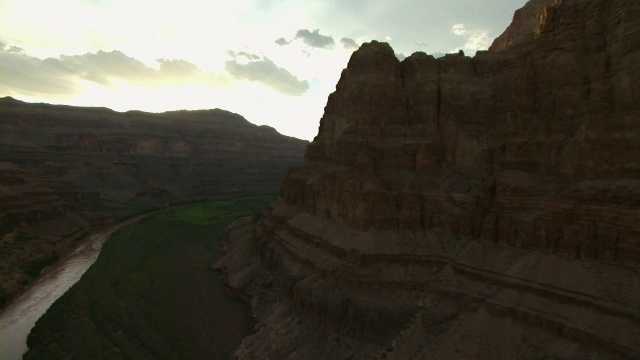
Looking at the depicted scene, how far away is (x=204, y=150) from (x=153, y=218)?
198 feet

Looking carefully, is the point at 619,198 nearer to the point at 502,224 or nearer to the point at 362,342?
the point at 502,224

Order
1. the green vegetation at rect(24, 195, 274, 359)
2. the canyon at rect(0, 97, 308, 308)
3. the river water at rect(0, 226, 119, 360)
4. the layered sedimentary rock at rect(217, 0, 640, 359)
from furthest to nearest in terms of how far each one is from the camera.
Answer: the canyon at rect(0, 97, 308, 308), the river water at rect(0, 226, 119, 360), the green vegetation at rect(24, 195, 274, 359), the layered sedimentary rock at rect(217, 0, 640, 359)

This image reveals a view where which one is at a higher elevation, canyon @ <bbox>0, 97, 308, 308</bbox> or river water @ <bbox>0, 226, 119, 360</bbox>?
canyon @ <bbox>0, 97, 308, 308</bbox>

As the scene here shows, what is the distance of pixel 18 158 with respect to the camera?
98375 millimetres

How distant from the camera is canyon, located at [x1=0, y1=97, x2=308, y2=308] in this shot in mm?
58344

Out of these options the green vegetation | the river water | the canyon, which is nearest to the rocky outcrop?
the canyon

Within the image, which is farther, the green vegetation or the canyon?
the canyon

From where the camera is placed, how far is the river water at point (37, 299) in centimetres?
3450

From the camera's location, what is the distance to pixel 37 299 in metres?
43.0

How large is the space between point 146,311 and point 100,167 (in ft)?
280

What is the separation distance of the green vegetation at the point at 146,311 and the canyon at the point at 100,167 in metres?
9.06

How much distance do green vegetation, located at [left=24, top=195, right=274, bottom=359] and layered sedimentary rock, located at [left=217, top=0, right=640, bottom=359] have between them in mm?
3658

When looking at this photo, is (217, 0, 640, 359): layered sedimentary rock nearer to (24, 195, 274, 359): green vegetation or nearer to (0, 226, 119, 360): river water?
(24, 195, 274, 359): green vegetation

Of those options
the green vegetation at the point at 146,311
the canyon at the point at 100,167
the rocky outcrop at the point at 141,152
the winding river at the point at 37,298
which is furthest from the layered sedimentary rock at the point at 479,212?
the rocky outcrop at the point at 141,152
